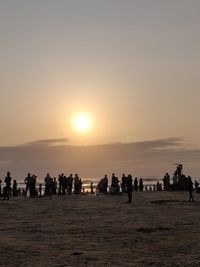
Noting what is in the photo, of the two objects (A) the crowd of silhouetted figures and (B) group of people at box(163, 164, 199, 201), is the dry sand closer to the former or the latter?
(A) the crowd of silhouetted figures

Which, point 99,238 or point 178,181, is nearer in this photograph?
point 99,238

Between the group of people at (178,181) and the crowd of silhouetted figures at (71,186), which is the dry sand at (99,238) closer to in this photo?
the crowd of silhouetted figures at (71,186)

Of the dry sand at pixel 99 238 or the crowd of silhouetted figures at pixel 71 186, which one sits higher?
the crowd of silhouetted figures at pixel 71 186

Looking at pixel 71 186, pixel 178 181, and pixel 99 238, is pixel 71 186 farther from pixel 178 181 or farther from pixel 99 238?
pixel 99 238

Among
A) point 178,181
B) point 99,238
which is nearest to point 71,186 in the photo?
point 178,181

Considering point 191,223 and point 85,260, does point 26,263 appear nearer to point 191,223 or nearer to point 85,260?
point 85,260

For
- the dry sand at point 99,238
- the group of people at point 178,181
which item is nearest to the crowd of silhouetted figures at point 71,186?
the group of people at point 178,181

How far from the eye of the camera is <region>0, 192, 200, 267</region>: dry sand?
482 inches

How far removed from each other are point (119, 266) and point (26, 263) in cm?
226

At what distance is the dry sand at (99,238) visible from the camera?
Result: 12.2 meters

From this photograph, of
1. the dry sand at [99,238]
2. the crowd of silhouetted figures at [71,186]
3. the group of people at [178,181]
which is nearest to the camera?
the dry sand at [99,238]

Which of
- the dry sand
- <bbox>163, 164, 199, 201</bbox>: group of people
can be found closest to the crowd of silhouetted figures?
<bbox>163, 164, 199, 201</bbox>: group of people

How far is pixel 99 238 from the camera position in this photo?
1588 centimetres

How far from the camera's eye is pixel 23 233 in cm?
1681
